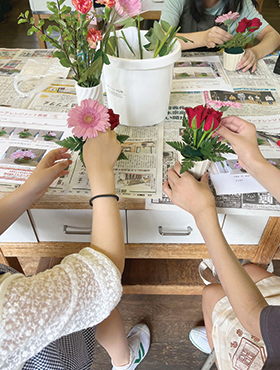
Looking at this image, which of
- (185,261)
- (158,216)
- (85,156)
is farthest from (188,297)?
(85,156)

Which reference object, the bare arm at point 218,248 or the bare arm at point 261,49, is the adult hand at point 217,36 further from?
the bare arm at point 218,248

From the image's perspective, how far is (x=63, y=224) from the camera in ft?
2.65

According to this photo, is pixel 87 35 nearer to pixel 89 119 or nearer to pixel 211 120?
pixel 89 119

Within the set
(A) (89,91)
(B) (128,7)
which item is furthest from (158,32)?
(A) (89,91)

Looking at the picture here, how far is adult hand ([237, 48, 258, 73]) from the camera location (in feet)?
3.65

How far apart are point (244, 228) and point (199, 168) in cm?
26

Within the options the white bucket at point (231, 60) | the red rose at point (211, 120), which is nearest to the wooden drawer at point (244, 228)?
the red rose at point (211, 120)

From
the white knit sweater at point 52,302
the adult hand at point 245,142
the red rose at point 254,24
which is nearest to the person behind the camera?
the white knit sweater at point 52,302

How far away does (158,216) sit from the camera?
0.77 metres

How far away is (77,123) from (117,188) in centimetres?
19

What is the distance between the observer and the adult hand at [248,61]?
1112 millimetres

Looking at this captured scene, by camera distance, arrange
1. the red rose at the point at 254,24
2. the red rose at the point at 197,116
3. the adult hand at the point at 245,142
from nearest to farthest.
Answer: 1. the red rose at the point at 197,116
2. the adult hand at the point at 245,142
3. the red rose at the point at 254,24

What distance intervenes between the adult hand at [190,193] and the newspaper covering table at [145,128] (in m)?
0.04

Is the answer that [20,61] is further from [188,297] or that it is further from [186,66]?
[188,297]
